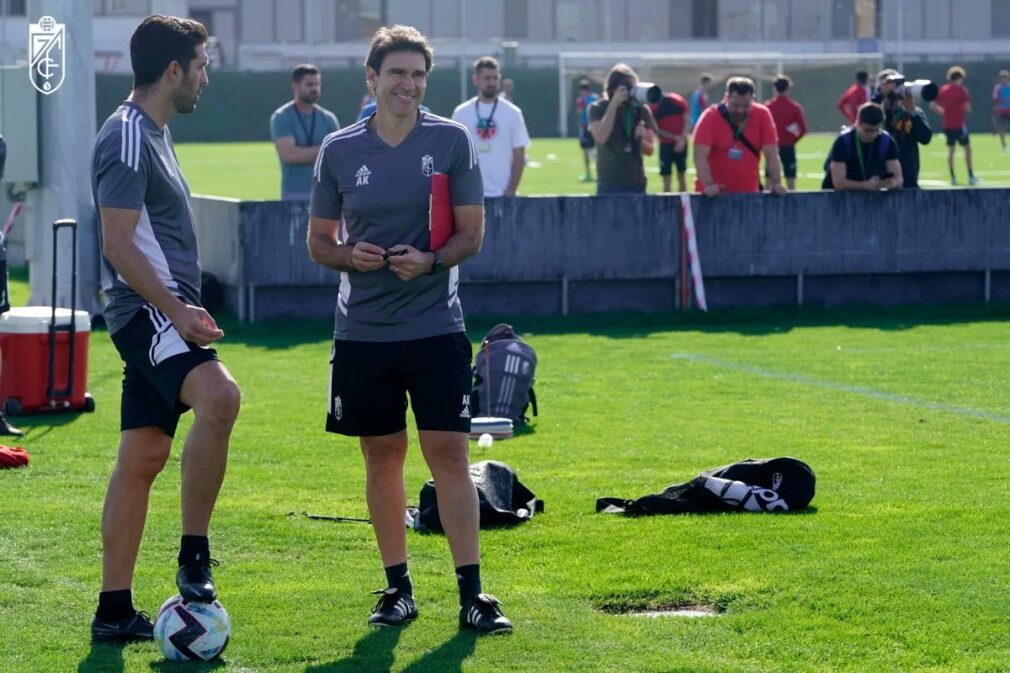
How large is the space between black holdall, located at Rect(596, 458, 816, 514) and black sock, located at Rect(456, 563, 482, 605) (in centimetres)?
187

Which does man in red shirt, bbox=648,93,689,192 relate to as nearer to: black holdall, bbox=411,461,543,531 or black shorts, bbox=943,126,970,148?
black shorts, bbox=943,126,970,148

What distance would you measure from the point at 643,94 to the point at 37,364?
7402 mm

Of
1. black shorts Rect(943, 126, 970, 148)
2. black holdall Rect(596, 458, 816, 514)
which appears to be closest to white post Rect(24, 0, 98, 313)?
black holdall Rect(596, 458, 816, 514)

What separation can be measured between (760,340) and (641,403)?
356cm

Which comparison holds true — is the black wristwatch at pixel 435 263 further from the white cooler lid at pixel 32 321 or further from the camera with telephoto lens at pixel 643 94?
the camera with telephoto lens at pixel 643 94

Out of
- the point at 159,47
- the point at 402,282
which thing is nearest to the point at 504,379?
the point at 402,282

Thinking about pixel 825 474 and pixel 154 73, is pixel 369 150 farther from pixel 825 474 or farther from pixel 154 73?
pixel 825 474

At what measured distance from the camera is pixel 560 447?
9.42m

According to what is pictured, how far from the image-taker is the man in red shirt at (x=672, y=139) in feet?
77.5

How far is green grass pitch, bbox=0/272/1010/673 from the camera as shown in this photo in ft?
17.9

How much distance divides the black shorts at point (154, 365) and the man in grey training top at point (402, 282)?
0.58 metres

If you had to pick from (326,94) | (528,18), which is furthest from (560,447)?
(528,18)

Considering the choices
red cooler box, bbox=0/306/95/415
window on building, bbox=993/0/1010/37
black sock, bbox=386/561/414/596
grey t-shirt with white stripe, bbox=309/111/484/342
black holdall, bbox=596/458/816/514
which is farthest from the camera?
window on building, bbox=993/0/1010/37

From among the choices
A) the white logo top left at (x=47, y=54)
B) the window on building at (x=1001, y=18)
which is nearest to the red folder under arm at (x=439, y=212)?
the white logo top left at (x=47, y=54)
